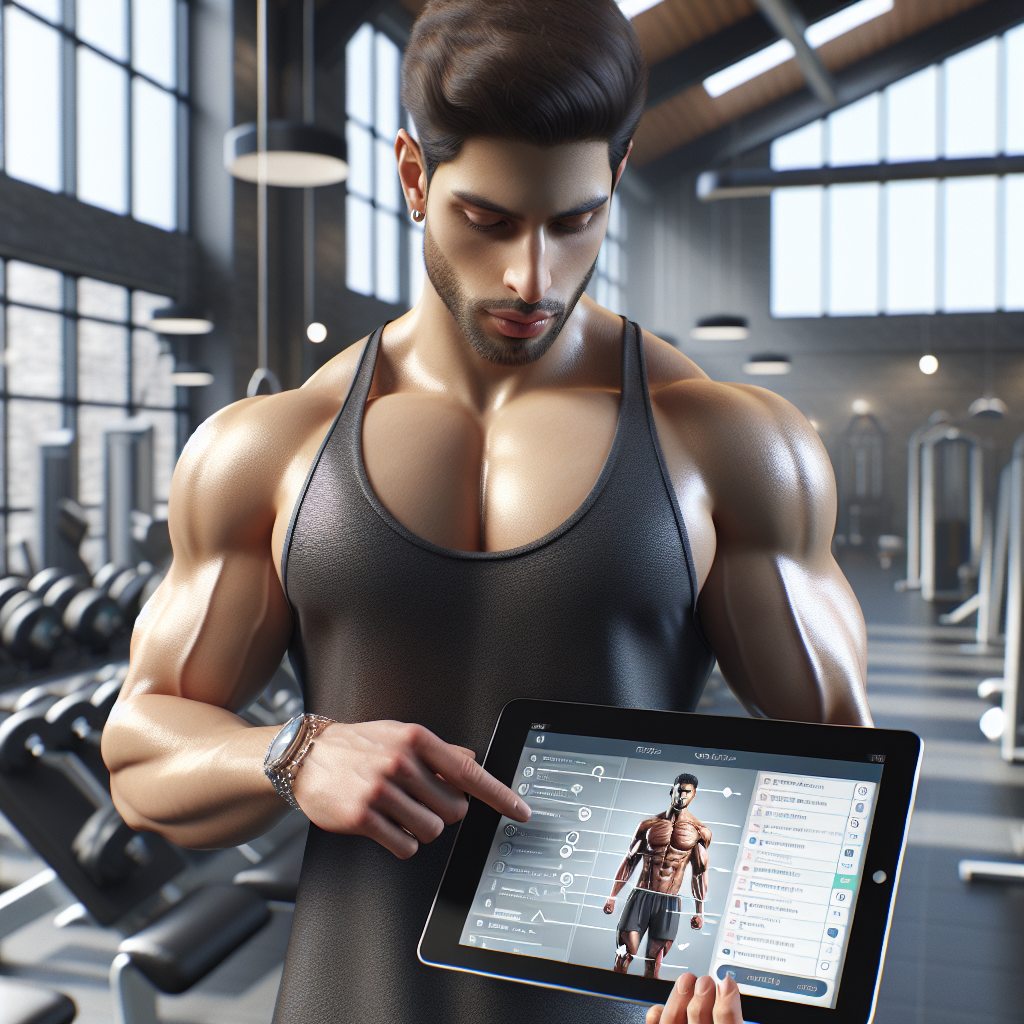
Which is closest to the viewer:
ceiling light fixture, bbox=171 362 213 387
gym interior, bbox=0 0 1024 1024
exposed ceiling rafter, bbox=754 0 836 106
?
gym interior, bbox=0 0 1024 1024

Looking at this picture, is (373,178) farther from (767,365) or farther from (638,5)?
(767,365)

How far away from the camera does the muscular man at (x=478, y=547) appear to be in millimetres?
850

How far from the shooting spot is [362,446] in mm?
954

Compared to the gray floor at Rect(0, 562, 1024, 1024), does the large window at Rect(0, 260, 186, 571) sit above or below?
above

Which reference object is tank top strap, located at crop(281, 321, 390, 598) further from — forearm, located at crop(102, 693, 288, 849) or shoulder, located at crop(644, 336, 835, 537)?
shoulder, located at crop(644, 336, 835, 537)

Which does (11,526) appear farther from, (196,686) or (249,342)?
(196,686)

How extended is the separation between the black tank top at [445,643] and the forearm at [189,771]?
0.33 feet

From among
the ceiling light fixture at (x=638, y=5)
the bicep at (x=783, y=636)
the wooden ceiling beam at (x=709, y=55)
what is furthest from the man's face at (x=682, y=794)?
the wooden ceiling beam at (x=709, y=55)

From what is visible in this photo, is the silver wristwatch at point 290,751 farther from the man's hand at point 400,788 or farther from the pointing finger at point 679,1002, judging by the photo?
the pointing finger at point 679,1002

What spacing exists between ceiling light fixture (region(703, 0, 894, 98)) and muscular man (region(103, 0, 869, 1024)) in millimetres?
12393

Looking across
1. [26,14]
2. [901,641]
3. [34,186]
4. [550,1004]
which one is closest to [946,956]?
[550,1004]

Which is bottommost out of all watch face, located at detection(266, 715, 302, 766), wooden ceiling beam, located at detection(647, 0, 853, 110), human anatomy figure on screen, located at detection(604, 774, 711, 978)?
human anatomy figure on screen, located at detection(604, 774, 711, 978)

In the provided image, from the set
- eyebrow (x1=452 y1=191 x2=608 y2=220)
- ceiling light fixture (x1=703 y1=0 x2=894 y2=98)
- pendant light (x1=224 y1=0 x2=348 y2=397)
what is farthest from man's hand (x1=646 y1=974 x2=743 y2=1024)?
ceiling light fixture (x1=703 y1=0 x2=894 y2=98)

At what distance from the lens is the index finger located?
73 cm
